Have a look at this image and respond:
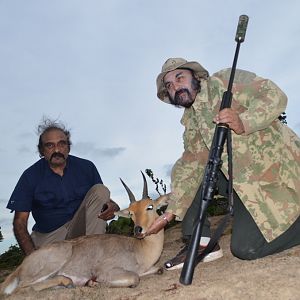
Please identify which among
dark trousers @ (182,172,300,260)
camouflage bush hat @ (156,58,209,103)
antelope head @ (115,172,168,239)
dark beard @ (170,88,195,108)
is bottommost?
dark trousers @ (182,172,300,260)

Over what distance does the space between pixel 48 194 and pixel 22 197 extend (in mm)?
408

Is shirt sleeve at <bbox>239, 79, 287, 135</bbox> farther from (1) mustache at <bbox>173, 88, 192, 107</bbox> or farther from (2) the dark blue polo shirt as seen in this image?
(2) the dark blue polo shirt

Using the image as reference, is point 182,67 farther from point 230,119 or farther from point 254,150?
point 254,150

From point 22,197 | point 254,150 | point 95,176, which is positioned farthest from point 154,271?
point 22,197

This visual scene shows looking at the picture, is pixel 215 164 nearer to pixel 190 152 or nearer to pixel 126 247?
pixel 190 152

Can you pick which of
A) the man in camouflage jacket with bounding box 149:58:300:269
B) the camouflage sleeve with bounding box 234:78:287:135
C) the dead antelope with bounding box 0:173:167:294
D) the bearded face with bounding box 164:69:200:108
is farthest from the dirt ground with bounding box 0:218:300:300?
the bearded face with bounding box 164:69:200:108

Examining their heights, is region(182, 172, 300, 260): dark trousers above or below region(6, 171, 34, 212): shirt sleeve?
below

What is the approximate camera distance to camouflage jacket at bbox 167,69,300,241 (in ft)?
18.6

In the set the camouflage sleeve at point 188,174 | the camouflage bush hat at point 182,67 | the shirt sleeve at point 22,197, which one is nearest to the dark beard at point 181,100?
the camouflage bush hat at point 182,67

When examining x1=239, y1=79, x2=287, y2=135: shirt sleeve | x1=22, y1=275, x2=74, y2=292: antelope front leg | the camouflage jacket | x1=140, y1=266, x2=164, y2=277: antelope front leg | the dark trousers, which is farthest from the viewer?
x1=140, y1=266, x2=164, y2=277: antelope front leg

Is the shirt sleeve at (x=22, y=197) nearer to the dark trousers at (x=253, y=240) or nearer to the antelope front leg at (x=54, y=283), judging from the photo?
the antelope front leg at (x=54, y=283)

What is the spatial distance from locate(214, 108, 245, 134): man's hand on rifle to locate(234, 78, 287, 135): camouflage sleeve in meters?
0.10

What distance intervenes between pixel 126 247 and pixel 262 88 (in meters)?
2.74

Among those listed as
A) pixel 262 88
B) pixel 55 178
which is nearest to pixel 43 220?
pixel 55 178
